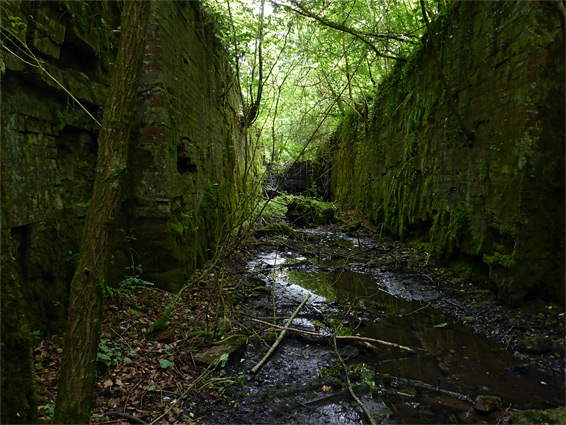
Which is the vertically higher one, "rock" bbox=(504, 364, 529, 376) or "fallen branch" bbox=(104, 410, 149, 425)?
"rock" bbox=(504, 364, 529, 376)

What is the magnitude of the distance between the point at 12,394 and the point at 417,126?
24.6 ft

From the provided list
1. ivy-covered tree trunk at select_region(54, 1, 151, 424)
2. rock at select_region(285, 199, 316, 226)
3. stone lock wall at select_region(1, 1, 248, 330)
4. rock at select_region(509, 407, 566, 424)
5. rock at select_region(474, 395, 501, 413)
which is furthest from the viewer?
rock at select_region(285, 199, 316, 226)

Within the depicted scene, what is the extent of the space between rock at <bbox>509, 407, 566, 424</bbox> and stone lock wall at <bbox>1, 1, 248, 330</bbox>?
A: 10.9 ft

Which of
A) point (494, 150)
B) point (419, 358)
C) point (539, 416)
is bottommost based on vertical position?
point (419, 358)

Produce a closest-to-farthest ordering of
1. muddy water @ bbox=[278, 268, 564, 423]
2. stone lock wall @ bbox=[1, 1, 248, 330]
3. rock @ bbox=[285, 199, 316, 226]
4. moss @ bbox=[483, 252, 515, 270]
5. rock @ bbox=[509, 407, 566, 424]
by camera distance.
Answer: rock @ bbox=[509, 407, 566, 424], muddy water @ bbox=[278, 268, 564, 423], stone lock wall @ bbox=[1, 1, 248, 330], moss @ bbox=[483, 252, 515, 270], rock @ bbox=[285, 199, 316, 226]

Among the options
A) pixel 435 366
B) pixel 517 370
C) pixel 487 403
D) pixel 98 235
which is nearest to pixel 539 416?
pixel 487 403

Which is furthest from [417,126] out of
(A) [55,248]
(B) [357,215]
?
(A) [55,248]

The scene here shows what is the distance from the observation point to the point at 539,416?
2162 millimetres

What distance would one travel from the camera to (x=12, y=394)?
59.9 inches

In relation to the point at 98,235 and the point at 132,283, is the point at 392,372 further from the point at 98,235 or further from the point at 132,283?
the point at 132,283

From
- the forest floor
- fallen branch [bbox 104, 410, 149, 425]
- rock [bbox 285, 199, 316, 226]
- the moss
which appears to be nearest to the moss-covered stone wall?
the moss

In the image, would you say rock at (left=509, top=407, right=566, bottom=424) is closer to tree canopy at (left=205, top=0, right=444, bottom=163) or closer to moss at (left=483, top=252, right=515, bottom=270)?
moss at (left=483, top=252, right=515, bottom=270)

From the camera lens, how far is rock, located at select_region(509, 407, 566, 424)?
2.13 metres

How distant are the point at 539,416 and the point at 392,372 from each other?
102 centimetres
